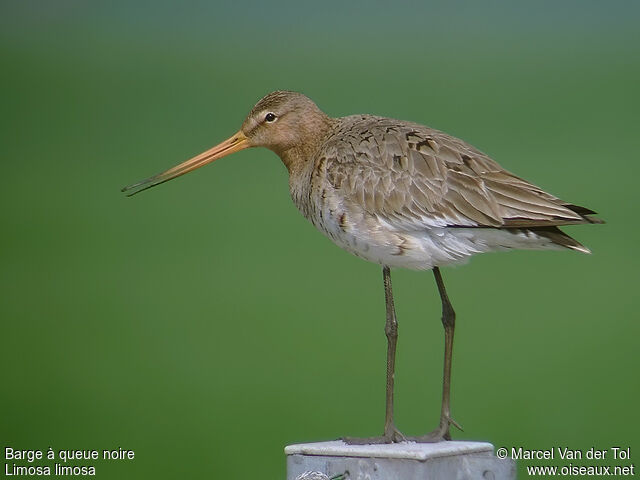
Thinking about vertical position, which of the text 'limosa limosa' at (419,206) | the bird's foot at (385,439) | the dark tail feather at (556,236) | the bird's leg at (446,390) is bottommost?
the bird's foot at (385,439)

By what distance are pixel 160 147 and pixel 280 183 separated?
2.93 m

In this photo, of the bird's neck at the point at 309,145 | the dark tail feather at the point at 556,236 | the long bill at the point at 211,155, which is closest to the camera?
the dark tail feather at the point at 556,236

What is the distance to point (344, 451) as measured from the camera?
241 inches

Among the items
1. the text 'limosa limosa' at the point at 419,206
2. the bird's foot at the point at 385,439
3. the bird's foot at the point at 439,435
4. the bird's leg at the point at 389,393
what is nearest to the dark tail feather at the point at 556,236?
the text 'limosa limosa' at the point at 419,206

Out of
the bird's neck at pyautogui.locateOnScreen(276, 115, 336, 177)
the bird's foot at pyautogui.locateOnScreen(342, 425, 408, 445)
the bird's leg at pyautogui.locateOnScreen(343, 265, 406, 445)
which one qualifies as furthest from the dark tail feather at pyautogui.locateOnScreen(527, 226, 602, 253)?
the bird's neck at pyautogui.locateOnScreen(276, 115, 336, 177)

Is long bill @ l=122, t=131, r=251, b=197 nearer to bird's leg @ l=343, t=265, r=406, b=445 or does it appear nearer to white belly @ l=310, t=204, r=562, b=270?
white belly @ l=310, t=204, r=562, b=270

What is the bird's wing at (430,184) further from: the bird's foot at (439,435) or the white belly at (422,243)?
the bird's foot at (439,435)

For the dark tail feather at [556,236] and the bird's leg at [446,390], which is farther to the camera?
the bird's leg at [446,390]

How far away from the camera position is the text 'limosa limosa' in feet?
22.4

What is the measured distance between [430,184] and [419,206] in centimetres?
14

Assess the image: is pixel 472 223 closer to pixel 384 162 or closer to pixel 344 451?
pixel 384 162

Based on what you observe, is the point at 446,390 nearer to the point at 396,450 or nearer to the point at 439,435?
the point at 439,435

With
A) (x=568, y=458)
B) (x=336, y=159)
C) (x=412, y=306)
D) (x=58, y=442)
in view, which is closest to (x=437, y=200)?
(x=336, y=159)

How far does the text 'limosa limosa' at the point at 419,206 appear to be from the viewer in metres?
6.83
